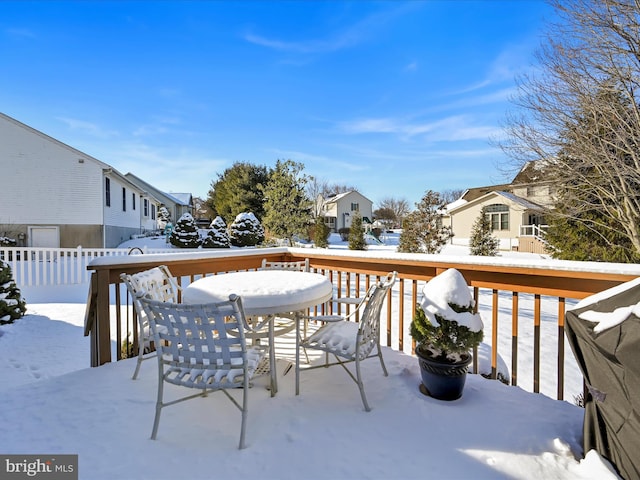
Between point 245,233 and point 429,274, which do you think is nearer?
point 429,274

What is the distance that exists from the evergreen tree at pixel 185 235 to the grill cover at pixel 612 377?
51.5 ft

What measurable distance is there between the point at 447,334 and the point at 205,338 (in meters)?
1.53

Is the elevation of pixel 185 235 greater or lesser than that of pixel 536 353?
greater

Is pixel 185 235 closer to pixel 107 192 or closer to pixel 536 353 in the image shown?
pixel 107 192

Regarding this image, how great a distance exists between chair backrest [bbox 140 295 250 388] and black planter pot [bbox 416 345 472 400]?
1.27 meters

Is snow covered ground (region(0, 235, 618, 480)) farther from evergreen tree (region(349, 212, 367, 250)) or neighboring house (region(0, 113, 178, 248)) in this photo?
neighboring house (region(0, 113, 178, 248))

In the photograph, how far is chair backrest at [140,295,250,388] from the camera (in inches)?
64.2

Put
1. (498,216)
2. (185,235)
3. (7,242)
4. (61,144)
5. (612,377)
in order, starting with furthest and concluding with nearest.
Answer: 1. (498,216)
2. (185,235)
3. (61,144)
4. (7,242)
5. (612,377)

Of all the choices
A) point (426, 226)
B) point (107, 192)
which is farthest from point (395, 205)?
point (107, 192)

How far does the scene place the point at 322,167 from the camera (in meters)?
27.1

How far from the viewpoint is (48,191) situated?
1278 cm

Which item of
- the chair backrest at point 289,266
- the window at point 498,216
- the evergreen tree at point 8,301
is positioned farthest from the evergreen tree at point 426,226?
the window at point 498,216

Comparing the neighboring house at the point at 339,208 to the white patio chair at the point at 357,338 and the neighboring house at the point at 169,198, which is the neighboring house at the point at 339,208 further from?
the white patio chair at the point at 357,338

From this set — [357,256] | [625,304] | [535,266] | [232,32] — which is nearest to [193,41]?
[232,32]
